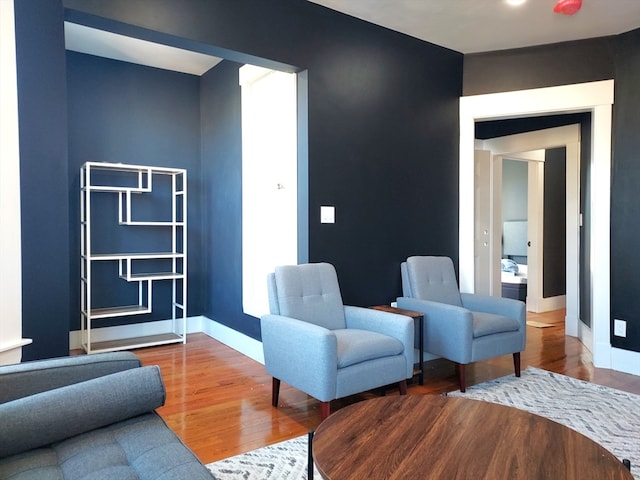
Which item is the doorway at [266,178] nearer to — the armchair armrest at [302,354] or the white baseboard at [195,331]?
the white baseboard at [195,331]

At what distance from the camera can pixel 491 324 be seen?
3.16m

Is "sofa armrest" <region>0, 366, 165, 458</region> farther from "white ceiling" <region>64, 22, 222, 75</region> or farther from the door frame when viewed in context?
the door frame

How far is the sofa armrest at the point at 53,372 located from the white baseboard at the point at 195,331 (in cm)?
210

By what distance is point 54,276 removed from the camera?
2.29 m

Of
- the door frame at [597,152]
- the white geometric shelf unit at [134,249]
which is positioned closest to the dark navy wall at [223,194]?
the white geometric shelf unit at [134,249]

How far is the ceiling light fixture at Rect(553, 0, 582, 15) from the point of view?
301 cm

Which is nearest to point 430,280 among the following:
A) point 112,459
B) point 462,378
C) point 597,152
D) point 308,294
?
point 462,378

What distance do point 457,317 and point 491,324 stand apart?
32cm

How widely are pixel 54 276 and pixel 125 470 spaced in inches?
56.2

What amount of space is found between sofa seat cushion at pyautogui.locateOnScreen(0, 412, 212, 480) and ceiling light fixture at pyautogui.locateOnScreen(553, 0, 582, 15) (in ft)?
11.5

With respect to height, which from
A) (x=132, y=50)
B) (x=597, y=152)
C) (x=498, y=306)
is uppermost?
(x=132, y=50)

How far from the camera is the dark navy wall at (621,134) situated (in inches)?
138

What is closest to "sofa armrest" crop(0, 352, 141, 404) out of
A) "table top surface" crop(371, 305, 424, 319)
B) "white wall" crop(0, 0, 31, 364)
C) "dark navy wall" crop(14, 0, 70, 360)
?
"white wall" crop(0, 0, 31, 364)

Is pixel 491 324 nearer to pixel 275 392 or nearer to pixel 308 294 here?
pixel 308 294
